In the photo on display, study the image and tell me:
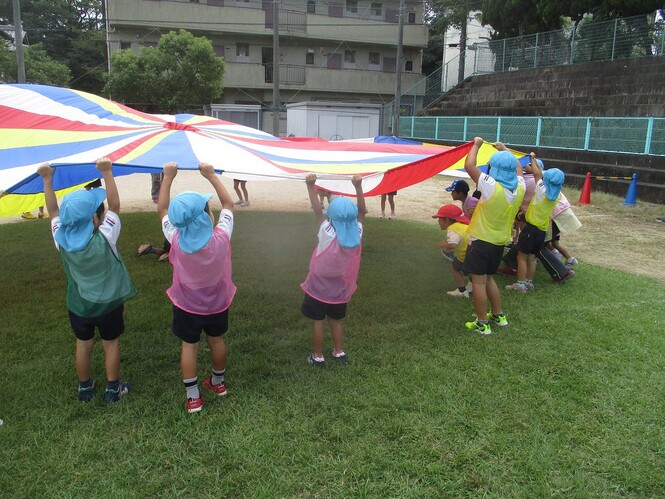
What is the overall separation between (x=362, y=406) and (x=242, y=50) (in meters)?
25.3

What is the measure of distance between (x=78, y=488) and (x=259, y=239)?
5.02 m

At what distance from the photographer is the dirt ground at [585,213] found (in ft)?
21.9

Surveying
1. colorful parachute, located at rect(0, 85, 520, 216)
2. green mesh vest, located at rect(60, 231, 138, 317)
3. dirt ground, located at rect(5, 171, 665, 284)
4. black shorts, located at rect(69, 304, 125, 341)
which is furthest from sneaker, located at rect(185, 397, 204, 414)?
dirt ground, located at rect(5, 171, 665, 284)

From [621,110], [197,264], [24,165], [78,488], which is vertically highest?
[621,110]

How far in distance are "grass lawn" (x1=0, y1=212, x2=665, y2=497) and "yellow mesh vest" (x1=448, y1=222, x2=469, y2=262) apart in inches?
17.8

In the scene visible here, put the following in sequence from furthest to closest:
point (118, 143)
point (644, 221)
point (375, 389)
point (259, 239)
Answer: point (644, 221), point (259, 239), point (118, 143), point (375, 389)

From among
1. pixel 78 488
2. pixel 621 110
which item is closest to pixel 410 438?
pixel 78 488

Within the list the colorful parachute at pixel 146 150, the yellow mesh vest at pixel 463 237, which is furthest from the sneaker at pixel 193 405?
the yellow mesh vest at pixel 463 237

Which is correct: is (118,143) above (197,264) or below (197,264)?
above

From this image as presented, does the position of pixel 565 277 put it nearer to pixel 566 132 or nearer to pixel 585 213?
pixel 585 213

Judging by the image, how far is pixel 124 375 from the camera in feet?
A: 10.7

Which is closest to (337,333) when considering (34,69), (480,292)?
(480,292)

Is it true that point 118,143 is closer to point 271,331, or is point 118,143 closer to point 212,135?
point 212,135

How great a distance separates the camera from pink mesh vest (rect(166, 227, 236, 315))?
8.93 ft
